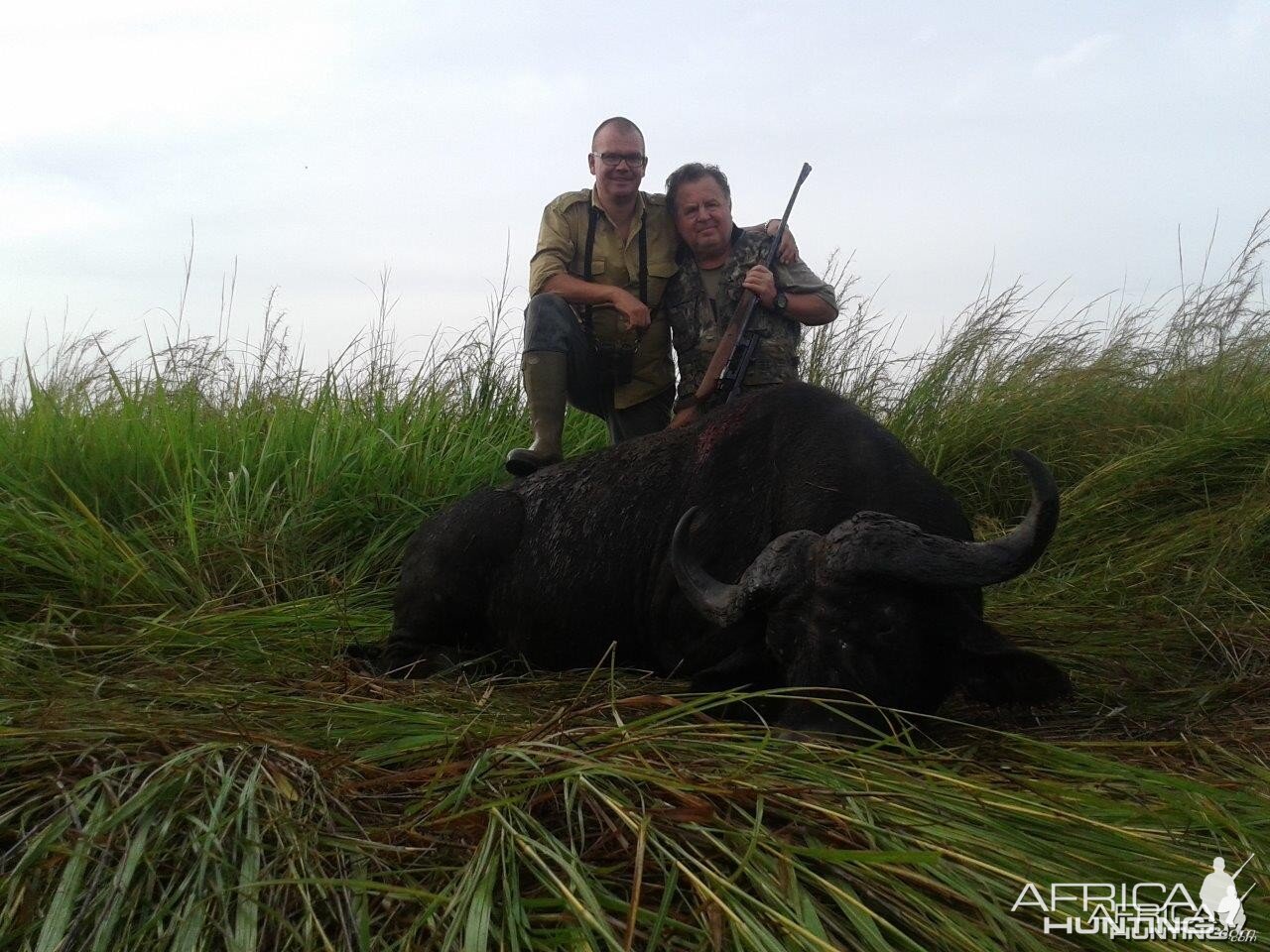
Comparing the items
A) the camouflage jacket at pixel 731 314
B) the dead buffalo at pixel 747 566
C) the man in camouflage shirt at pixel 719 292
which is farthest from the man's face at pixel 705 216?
the dead buffalo at pixel 747 566

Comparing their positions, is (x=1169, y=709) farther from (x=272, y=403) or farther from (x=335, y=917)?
(x=272, y=403)

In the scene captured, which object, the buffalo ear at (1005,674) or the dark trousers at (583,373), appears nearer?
the buffalo ear at (1005,674)

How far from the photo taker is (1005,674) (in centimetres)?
304

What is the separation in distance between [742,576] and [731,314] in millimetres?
2623

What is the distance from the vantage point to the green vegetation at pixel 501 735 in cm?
173

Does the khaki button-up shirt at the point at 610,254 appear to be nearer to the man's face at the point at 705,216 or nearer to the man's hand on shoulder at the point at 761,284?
the man's face at the point at 705,216

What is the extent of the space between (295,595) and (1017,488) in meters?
3.77

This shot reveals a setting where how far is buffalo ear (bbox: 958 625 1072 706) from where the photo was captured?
2.99m

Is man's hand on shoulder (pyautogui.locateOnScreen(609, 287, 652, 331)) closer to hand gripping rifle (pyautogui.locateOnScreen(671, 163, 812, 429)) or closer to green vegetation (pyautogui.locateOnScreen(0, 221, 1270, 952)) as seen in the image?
hand gripping rifle (pyautogui.locateOnScreen(671, 163, 812, 429))

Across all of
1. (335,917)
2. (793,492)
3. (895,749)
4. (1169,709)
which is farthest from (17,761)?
(1169,709)

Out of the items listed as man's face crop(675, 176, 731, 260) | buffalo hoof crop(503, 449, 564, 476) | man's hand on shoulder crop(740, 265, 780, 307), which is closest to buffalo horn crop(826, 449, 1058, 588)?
buffalo hoof crop(503, 449, 564, 476)
